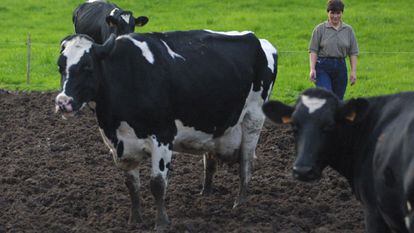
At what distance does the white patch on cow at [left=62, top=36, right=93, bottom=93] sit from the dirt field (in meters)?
1.63

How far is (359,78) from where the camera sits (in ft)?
63.8

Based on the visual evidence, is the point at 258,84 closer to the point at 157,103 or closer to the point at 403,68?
the point at 157,103

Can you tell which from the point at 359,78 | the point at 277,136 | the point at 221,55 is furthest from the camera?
the point at 359,78

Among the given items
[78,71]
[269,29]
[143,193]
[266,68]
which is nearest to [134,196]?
[143,193]

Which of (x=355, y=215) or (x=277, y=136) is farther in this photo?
(x=277, y=136)

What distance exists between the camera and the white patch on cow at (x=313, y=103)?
24.6 ft

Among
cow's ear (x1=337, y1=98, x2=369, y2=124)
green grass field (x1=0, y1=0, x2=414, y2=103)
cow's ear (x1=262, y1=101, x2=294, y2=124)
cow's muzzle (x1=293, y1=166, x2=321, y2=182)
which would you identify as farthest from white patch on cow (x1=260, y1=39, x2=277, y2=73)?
green grass field (x1=0, y1=0, x2=414, y2=103)

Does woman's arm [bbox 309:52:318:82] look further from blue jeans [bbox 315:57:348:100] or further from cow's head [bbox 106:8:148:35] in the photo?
cow's head [bbox 106:8:148:35]

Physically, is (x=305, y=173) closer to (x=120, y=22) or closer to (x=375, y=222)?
(x=375, y=222)

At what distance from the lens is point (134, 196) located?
994 centimetres

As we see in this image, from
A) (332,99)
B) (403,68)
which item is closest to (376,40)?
(403,68)

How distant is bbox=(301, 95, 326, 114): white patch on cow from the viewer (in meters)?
7.48

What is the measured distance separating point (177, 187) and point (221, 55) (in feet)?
5.79

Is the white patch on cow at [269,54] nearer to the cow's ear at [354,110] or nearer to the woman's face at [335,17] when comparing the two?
the woman's face at [335,17]
